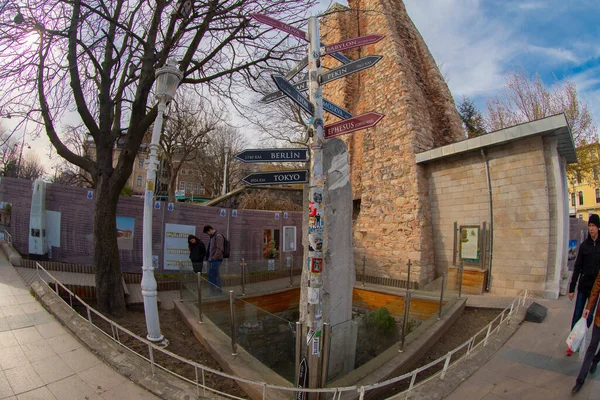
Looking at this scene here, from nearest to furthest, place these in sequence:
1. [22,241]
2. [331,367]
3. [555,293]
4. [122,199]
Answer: [331,367] < [555,293] < [22,241] < [122,199]

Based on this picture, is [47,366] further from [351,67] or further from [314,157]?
[351,67]

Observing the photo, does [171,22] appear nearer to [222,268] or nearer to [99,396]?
[222,268]

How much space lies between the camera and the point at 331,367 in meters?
4.05

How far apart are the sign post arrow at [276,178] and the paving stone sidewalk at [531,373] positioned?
3.09m

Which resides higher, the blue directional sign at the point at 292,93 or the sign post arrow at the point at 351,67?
the sign post arrow at the point at 351,67

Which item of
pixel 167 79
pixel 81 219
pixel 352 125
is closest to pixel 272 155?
pixel 352 125

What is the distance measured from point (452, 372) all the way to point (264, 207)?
1300 cm

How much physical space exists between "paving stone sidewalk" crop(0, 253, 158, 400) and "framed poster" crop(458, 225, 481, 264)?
907 centimetres

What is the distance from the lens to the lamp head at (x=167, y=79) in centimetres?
480

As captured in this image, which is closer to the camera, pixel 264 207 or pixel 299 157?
pixel 299 157

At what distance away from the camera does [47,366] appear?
140 inches

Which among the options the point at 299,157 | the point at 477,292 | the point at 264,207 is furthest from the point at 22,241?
the point at 477,292

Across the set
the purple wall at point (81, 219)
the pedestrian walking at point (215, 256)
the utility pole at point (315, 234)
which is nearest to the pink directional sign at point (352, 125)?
the utility pole at point (315, 234)

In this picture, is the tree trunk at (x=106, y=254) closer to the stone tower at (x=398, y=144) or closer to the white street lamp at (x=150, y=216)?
the white street lamp at (x=150, y=216)
